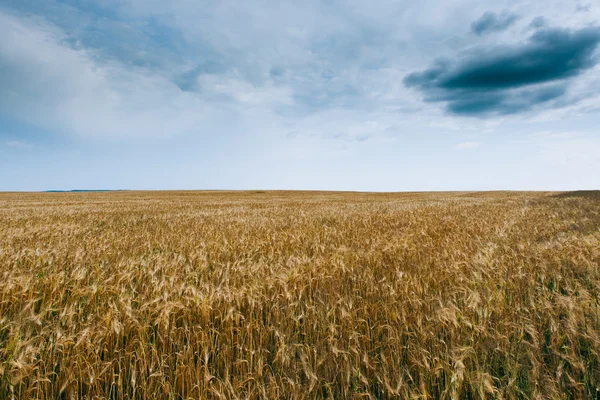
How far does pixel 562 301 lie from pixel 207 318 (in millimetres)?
3558

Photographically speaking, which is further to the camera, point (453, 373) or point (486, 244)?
point (486, 244)

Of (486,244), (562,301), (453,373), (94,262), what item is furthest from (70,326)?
(486,244)

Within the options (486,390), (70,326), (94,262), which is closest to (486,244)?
(486,390)

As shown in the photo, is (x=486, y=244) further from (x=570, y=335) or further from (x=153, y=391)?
(x=153, y=391)

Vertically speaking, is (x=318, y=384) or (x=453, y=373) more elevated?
(x=453, y=373)

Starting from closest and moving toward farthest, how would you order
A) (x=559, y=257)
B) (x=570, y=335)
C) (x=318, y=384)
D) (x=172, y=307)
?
(x=318, y=384) < (x=570, y=335) < (x=172, y=307) < (x=559, y=257)

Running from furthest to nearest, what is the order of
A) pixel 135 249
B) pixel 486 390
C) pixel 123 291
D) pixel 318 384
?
pixel 135 249 < pixel 123 291 < pixel 318 384 < pixel 486 390

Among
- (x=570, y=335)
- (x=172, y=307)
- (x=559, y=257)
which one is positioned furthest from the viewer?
(x=559, y=257)

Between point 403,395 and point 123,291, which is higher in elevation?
point 123,291

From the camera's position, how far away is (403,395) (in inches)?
79.0

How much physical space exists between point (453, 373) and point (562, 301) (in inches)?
74.9

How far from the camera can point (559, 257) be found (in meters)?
4.95

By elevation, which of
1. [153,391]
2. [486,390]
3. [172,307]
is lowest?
[153,391]

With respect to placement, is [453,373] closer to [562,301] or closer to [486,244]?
[562,301]
